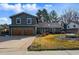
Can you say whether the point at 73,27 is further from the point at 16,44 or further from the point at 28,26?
the point at 16,44

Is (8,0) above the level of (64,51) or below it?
above

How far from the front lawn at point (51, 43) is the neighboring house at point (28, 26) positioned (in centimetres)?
24

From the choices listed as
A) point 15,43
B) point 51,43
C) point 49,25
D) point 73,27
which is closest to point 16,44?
point 15,43

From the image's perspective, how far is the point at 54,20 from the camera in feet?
34.7

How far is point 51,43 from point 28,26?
1007 millimetres

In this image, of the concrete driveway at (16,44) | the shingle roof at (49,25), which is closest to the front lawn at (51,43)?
the concrete driveway at (16,44)

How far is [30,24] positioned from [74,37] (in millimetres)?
1603

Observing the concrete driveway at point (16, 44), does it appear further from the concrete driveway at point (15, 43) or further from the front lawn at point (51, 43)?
the front lawn at point (51, 43)

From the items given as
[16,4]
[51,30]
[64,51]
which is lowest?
[64,51]

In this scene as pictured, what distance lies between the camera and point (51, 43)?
10.6 m

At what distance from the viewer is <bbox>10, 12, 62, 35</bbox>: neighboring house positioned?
1057cm

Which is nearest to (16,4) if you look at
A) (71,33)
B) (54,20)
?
(54,20)

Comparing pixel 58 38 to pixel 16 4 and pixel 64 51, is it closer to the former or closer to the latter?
pixel 64 51

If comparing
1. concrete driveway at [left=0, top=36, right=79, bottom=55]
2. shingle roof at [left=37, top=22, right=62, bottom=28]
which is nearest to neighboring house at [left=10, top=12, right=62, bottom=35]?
shingle roof at [left=37, top=22, right=62, bottom=28]
